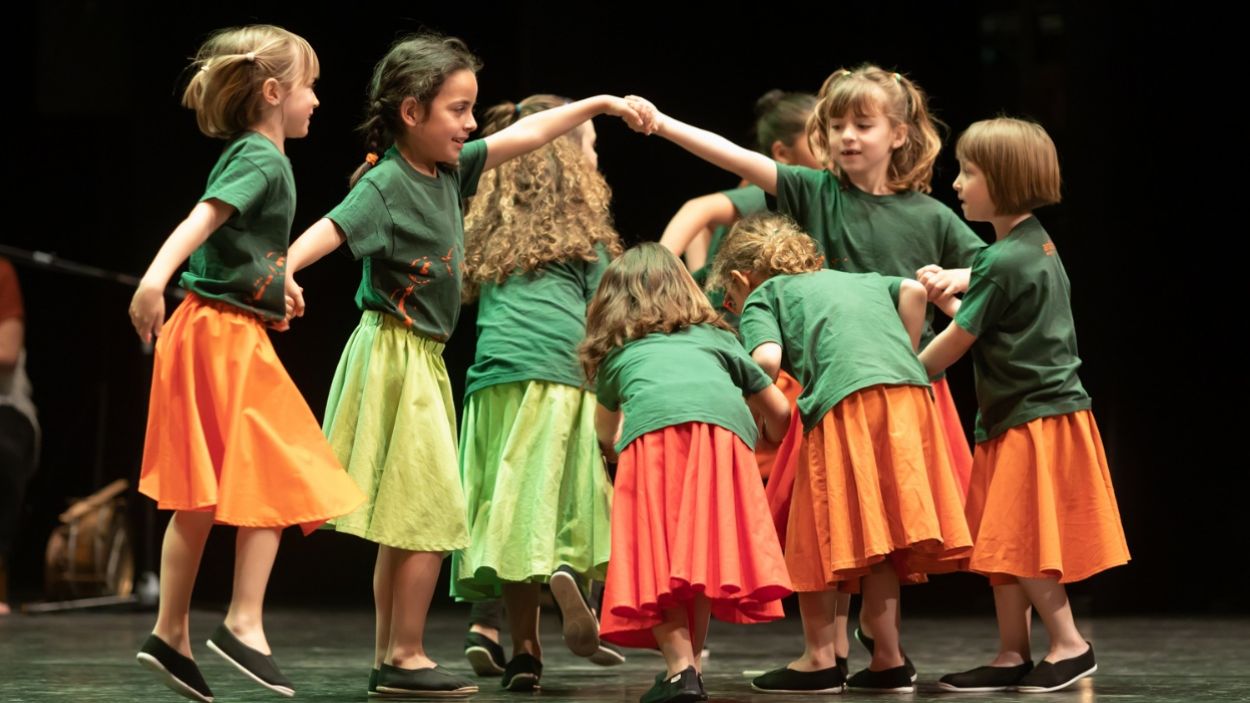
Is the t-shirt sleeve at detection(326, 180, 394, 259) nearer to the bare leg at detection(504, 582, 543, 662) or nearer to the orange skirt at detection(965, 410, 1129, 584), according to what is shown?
the bare leg at detection(504, 582, 543, 662)

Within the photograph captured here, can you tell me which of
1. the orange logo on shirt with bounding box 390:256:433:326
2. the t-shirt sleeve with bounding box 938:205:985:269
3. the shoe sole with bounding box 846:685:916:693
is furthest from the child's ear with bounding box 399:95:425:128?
the shoe sole with bounding box 846:685:916:693

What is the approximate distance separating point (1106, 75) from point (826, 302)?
2831mm

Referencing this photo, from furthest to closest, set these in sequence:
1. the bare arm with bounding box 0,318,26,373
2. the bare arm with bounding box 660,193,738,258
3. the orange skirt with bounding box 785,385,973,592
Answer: the bare arm with bounding box 0,318,26,373, the bare arm with bounding box 660,193,738,258, the orange skirt with bounding box 785,385,973,592

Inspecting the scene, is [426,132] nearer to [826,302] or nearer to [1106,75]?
[826,302]

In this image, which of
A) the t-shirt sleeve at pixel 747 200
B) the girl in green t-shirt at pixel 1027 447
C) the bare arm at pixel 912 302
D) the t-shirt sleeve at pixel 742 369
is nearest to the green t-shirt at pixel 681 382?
→ the t-shirt sleeve at pixel 742 369

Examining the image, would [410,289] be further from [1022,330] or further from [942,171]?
[942,171]

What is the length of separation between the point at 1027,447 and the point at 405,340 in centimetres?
126

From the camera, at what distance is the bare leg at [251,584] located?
2.68 m

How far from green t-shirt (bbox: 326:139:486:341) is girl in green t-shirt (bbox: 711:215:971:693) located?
2.03 feet

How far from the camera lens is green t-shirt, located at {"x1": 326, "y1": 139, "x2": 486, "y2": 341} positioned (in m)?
2.95

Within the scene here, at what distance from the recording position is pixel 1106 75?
549cm

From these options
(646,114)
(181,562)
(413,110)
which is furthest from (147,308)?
(646,114)

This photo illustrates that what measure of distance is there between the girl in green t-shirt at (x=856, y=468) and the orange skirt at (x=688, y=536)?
22 centimetres

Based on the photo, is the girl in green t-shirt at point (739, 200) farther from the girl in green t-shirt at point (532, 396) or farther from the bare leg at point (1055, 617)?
the bare leg at point (1055, 617)
